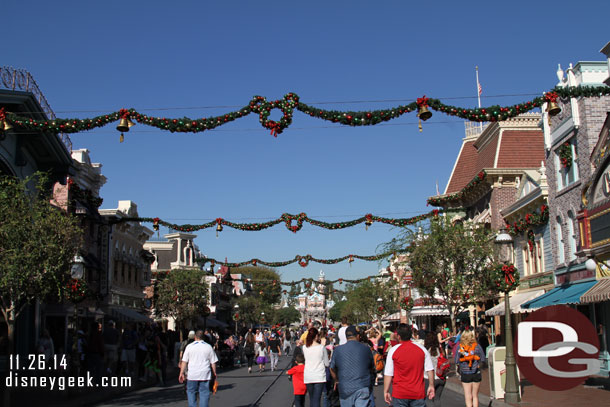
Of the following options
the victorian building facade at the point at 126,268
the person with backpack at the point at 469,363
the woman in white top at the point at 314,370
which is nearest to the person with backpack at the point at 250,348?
the victorian building facade at the point at 126,268

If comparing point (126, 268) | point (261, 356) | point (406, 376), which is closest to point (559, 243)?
point (261, 356)

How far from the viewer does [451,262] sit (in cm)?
2706

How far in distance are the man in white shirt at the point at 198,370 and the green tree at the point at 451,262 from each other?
54.3 feet

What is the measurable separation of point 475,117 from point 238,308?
3399 inches

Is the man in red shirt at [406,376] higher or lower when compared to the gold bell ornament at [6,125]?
lower

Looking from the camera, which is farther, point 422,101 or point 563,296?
point 563,296

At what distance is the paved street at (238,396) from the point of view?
15688 mm

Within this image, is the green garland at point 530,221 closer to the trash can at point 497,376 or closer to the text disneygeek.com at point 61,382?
the trash can at point 497,376

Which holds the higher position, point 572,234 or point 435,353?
point 572,234

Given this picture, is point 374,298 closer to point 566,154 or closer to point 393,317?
point 393,317

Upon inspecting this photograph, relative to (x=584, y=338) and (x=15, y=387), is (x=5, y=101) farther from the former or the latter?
(x=584, y=338)

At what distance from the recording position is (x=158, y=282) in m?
51.1

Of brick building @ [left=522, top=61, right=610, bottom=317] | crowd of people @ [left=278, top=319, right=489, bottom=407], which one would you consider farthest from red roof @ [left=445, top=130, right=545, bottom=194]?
crowd of people @ [left=278, top=319, right=489, bottom=407]

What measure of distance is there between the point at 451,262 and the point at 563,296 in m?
Result: 5.58
